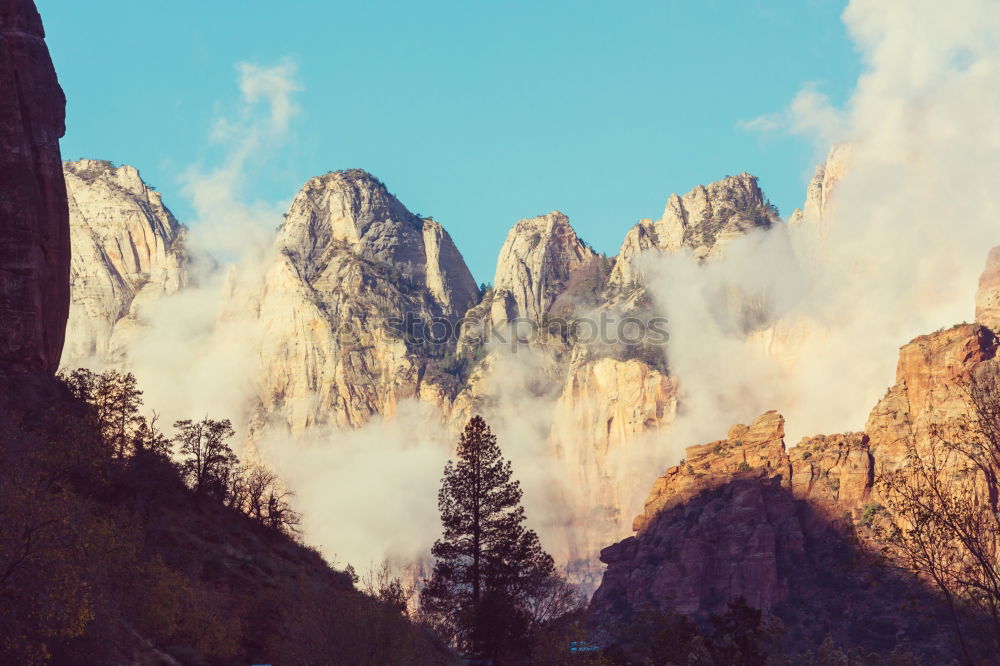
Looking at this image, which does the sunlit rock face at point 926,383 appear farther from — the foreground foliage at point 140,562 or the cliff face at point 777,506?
the foreground foliage at point 140,562

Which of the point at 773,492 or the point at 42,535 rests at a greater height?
the point at 773,492

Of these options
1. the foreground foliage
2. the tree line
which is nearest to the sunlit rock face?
the tree line

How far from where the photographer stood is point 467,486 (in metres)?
89.1

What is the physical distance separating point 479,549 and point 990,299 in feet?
435

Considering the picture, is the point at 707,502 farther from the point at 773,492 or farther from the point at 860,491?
the point at 860,491

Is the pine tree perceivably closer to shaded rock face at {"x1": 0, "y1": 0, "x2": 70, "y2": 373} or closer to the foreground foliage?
the foreground foliage

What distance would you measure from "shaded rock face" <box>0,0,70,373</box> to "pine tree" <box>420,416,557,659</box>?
31.5 metres

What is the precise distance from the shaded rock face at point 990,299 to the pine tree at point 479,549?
393 feet

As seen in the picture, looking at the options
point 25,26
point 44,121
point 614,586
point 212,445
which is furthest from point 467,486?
point 614,586

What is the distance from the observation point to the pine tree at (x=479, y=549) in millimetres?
84750

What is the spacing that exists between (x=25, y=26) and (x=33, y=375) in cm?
2811

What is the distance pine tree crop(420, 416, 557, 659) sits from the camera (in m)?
84.8

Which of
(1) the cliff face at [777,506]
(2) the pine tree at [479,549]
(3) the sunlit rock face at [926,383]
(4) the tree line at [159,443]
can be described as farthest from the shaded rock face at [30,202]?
(3) the sunlit rock face at [926,383]

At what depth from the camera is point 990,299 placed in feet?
629
